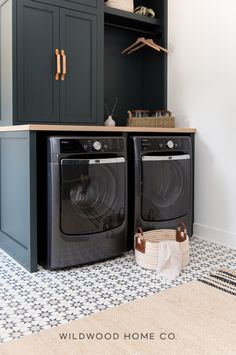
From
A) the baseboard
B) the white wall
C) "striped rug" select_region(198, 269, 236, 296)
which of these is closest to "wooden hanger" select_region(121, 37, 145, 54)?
the white wall

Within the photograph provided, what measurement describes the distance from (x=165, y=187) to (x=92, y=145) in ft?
2.49

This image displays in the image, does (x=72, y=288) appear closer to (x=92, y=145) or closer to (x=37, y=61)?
(x=92, y=145)

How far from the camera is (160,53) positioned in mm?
3422

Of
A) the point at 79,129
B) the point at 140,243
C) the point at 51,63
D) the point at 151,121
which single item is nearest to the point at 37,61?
the point at 51,63

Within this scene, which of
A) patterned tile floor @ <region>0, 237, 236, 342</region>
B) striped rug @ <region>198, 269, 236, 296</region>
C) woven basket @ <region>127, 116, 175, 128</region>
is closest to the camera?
patterned tile floor @ <region>0, 237, 236, 342</region>

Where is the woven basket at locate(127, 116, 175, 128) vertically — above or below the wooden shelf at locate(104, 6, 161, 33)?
below

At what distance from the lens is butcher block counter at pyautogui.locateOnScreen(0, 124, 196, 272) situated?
2254 mm

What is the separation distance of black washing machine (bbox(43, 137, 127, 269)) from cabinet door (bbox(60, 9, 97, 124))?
606 mm

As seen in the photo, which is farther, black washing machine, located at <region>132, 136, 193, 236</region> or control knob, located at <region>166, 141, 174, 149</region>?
control knob, located at <region>166, 141, 174, 149</region>

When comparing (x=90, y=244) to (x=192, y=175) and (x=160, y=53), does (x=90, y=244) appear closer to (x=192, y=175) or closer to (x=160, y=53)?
(x=192, y=175)

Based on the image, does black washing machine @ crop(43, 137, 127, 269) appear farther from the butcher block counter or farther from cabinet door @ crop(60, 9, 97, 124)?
cabinet door @ crop(60, 9, 97, 124)

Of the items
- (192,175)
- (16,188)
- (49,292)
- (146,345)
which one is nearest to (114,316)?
(146,345)

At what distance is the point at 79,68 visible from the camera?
292 cm

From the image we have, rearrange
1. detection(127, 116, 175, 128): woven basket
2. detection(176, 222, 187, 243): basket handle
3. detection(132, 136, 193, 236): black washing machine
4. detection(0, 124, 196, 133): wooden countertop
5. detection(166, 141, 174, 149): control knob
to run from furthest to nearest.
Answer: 1. detection(127, 116, 175, 128): woven basket
2. detection(166, 141, 174, 149): control knob
3. detection(132, 136, 193, 236): black washing machine
4. detection(176, 222, 187, 243): basket handle
5. detection(0, 124, 196, 133): wooden countertop
